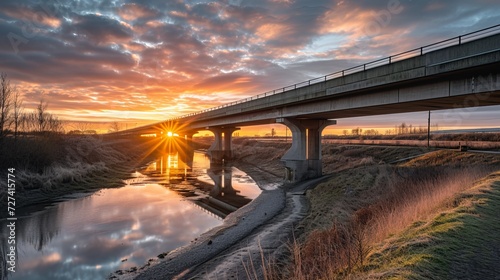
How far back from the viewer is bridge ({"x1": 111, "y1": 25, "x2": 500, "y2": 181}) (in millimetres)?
16984

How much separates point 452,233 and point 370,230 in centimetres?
338

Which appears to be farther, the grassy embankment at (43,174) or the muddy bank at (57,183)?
the grassy embankment at (43,174)

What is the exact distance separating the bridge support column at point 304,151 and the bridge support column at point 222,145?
33376 mm

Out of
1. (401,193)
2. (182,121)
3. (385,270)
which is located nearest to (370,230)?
(385,270)

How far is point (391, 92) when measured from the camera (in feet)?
76.7

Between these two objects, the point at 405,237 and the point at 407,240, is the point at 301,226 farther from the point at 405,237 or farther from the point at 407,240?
the point at 407,240

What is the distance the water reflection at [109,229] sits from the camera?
13.1 metres

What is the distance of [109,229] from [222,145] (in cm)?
5296

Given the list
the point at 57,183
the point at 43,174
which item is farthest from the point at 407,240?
the point at 43,174

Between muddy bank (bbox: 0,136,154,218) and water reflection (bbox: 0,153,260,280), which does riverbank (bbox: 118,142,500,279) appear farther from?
muddy bank (bbox: 0,136,154,218)

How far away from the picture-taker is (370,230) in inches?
440

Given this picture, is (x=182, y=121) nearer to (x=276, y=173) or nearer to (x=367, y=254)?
(x=276, y=173)

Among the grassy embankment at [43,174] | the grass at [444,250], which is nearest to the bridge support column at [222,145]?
the grassy embankment at [43,174]

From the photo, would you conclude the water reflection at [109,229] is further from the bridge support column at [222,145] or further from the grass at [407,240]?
the bridge support column at [222,145]
